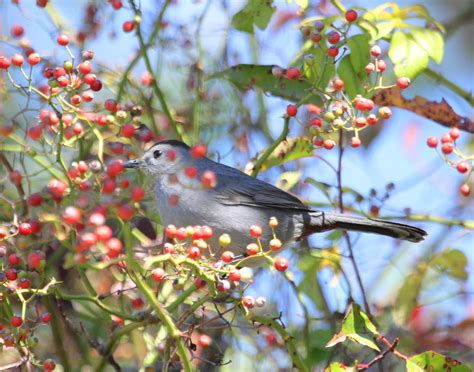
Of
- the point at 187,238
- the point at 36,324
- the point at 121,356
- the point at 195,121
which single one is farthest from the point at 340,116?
the point at 121,356

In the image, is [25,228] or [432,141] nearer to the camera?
[25,228]

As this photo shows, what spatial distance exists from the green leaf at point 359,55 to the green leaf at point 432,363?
1.13 metres

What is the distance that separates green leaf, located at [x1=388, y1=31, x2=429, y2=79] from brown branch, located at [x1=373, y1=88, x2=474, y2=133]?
0.45 metres

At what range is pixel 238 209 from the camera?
3871mm

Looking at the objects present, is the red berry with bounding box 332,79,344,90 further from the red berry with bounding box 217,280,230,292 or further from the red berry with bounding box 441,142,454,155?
the red berry with bounding box 217,280,230,292

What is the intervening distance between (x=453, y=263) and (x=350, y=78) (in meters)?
1.19

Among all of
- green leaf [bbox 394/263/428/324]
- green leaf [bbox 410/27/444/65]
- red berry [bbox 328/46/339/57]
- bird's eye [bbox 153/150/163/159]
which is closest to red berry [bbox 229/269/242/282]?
red berry [bbox 328/46/339/57]

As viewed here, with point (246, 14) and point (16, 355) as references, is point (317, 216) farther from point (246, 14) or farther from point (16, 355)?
Answer: point (16, 355)

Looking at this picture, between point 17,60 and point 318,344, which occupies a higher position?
point 17,60

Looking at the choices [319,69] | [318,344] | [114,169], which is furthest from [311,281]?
[114,169]

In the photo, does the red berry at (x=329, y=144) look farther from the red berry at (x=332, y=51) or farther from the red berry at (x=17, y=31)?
the red berry at (x=17, y=31)

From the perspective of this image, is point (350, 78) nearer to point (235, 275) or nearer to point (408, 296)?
point (235, 275)

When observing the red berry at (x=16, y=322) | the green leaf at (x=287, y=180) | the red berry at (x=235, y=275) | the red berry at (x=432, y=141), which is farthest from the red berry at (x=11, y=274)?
the red berry at (x=432, y=141)

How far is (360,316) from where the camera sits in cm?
284
